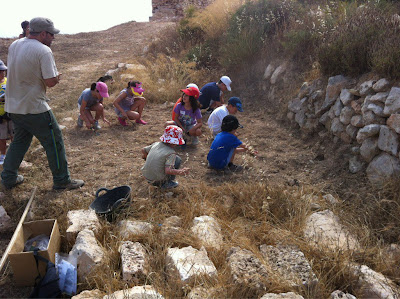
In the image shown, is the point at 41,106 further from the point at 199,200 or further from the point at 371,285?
the point at 371,285

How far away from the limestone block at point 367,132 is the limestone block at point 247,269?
2.39 metres

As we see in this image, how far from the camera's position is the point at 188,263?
112 inches

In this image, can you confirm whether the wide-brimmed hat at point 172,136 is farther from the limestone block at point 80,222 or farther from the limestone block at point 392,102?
the limestone block at point 392,102

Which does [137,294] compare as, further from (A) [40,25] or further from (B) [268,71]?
(B) [268,71]

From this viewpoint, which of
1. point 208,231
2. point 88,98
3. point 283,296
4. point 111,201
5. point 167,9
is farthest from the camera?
point 167,9

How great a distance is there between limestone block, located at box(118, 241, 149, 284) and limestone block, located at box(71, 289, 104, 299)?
0.74ft

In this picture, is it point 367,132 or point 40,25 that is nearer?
point 40,25

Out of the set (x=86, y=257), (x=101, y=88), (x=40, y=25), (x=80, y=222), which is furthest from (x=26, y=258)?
(x=101, y=88)

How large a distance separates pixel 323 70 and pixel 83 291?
476cm

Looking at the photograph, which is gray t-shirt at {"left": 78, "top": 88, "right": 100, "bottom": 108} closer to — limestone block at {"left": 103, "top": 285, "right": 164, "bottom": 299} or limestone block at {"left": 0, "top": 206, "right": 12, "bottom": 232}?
limestone block at {"left": 0, "top": 206, "right": 12, "bottom": 232}

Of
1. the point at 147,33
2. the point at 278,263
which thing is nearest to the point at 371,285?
the point at 278,263

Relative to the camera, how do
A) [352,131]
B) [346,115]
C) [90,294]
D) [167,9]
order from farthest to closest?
1. [167,9]
2. [346,115]
3. [352,131]
4. [90,294]

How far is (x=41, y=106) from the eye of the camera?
383cm

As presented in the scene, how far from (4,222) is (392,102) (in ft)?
15.0
